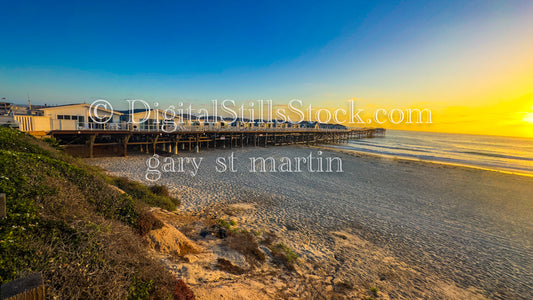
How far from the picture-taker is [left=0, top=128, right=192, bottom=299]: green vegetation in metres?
2.65

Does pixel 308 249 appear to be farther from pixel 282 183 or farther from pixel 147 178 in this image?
pixel 147 178

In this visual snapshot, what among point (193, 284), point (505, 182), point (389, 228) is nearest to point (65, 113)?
point (193, 284)

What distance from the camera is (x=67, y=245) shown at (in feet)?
10.4

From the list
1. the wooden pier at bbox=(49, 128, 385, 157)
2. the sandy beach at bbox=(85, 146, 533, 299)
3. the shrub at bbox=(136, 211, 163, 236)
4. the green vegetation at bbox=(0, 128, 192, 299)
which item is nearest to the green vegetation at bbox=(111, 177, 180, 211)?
the sandy beach at bbox=(85, 146, 533, 299)

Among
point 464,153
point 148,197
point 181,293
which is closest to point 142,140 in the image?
point 148,197

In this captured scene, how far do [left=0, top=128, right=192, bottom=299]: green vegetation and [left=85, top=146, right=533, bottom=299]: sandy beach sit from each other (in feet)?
5.04

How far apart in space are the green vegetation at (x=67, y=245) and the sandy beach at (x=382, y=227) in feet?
5.04

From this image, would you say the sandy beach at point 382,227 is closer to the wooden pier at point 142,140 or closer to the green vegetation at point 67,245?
the green vegetation at point 67,245

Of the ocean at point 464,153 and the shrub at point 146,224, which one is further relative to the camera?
the ocean at point 464,153

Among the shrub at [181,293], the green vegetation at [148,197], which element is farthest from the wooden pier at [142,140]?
the shrub at [181,293]

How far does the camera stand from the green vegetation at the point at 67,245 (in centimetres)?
265

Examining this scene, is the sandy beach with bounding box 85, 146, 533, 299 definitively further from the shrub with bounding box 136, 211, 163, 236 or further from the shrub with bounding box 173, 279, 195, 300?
the shrub with bounding box 136, 211, 163, 236

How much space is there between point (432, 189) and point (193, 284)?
62.7 feet

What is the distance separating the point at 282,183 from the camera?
52.8 ft
